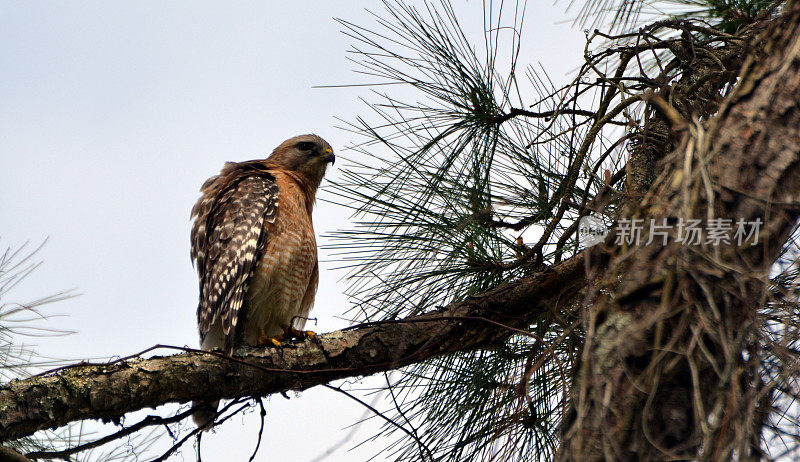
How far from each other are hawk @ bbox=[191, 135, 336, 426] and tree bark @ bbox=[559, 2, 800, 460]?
2.14m

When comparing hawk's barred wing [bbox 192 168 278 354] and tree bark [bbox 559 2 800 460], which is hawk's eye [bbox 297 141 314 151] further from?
tree bark [bbox 559 2 800 460]

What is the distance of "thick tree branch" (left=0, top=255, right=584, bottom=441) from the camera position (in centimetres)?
241

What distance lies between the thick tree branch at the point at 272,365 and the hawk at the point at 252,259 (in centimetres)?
51

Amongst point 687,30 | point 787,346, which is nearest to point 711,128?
point 787,346

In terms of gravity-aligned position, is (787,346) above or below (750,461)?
above

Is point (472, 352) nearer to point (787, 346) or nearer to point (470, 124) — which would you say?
point (470, 124)

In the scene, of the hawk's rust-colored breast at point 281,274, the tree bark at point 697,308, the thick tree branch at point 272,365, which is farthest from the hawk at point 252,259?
the tree bark at point 697,308

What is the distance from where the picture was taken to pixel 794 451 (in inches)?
49.4

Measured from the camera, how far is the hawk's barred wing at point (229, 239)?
371 centimetres

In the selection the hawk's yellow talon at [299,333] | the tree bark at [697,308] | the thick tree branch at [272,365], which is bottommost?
the tree bark at [697,308]

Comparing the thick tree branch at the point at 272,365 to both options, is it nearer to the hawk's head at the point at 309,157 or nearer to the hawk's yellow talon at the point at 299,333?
the hawk's yellow talon at the point at 299,333

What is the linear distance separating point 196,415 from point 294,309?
0.98 metres

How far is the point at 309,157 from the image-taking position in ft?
16.1

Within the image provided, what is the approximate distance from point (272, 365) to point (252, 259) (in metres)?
0.97
